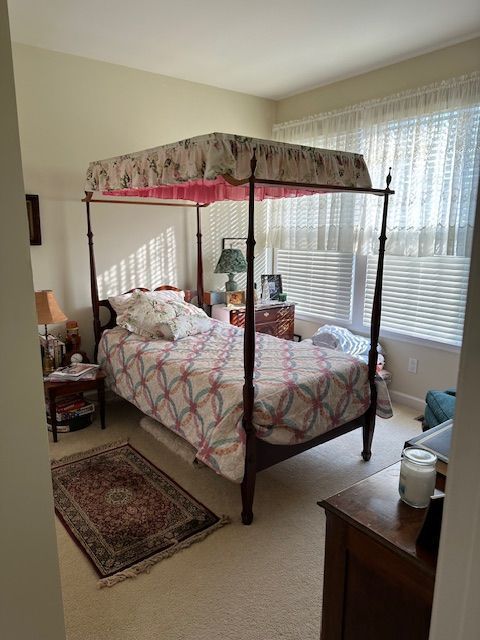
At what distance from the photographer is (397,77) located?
12.3 feet

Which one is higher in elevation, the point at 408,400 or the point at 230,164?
the point at 230,164

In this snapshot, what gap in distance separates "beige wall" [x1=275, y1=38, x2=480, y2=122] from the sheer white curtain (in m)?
0.10

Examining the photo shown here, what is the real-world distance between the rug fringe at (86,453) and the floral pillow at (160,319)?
84 centimetres

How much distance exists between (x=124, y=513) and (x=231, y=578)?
2.47 feet

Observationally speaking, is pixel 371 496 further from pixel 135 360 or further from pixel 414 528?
pixel 135 360

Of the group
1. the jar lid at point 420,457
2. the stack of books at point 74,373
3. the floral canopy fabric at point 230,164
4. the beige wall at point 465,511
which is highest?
the floral canopy fabric at point 230,164

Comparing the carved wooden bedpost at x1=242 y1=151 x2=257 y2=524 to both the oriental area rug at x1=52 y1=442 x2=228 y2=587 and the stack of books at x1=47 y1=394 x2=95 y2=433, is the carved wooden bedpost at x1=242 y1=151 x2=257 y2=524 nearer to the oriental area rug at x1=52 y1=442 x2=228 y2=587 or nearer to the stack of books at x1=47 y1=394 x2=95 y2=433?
the oriental area rug at x1=52 y1=442 x2=228 y2=587

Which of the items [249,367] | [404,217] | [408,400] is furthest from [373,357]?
[404,217]

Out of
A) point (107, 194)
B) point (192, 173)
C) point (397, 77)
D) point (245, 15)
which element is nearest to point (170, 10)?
point (245, 15)

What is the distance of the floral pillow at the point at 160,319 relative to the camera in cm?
352

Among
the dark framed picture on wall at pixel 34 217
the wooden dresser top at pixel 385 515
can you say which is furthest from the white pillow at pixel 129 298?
the wooden dresser top at pixel 385 515

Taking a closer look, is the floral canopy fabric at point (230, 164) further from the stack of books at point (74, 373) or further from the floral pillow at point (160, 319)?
the stack of books at point (74, 373)

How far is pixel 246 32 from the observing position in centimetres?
313

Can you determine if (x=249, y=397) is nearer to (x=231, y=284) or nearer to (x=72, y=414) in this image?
(x=72, y=414)
